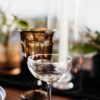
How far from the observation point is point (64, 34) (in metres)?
1.11

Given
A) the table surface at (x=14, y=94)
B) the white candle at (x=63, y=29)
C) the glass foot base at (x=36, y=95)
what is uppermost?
the white candle at (x=63, y=29)

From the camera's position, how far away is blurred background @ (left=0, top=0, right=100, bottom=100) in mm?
1041

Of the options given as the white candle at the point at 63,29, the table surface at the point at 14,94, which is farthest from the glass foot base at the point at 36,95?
the white candle at the point at 63,29

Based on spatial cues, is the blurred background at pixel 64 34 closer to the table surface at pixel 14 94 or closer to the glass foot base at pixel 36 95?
the table surface at pixel 14 94

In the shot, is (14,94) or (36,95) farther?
(14,94)

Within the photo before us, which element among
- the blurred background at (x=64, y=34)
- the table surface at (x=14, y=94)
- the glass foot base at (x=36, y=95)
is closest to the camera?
the glass foot base at (x=36, y=95)

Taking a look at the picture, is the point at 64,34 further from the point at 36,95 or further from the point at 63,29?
the point at 36,95

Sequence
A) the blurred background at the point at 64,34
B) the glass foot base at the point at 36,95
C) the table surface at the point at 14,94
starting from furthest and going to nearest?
the blurred background at the point at 64,34
the table surface at the point at 14,94
the glass foot base at the point at 36,95

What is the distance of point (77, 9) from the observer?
1234 millimetres

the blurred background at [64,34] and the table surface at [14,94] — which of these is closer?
the table surface at [14,94]

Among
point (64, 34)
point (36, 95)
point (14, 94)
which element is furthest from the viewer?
point (64, 34)

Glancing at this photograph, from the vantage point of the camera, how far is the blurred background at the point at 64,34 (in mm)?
1041

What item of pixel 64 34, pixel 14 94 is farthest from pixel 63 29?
pixel 14 94

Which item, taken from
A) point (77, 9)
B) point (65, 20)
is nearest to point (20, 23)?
point (65, 20)
